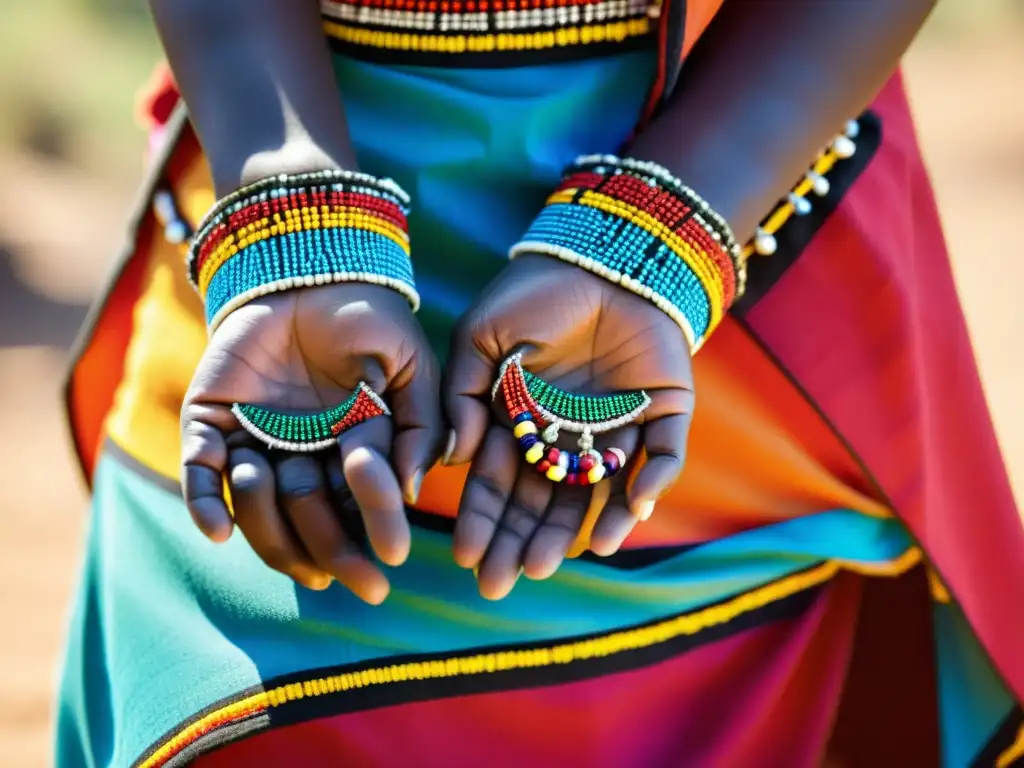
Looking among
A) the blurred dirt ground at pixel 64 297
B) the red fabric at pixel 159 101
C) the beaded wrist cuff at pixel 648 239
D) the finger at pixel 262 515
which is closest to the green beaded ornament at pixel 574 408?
the beaded wrist cuff at pixel 648 239

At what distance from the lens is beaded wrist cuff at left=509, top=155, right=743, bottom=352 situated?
1061mm

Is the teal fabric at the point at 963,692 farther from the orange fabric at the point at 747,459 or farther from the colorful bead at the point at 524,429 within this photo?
the colorful bead at the point at 524,429

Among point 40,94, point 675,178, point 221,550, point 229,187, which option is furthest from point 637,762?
point 40,94

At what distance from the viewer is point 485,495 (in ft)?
3.21

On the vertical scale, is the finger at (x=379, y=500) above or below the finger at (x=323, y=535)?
above

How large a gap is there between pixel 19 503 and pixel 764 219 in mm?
2893

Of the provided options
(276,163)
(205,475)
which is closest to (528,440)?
(205,475)

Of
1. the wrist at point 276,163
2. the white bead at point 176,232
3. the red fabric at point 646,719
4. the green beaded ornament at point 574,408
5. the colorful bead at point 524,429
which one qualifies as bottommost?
the red fabric at point 646,719

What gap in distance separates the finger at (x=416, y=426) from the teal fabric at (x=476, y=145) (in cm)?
15

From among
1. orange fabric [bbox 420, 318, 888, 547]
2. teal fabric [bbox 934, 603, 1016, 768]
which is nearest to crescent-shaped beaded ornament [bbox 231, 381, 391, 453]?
orange fabric [bbox 420, 318, 888, 547]

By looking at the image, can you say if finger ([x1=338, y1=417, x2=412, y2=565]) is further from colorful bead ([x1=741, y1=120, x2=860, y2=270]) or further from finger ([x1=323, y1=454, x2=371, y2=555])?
colorful bead ([x1=741, y1=120, x2=860, y2=270])

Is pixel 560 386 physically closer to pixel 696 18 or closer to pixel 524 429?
pixel 524 429

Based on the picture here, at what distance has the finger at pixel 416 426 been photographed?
96 centimetres

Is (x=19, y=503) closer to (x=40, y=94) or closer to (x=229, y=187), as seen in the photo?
(x=229, y=187)
